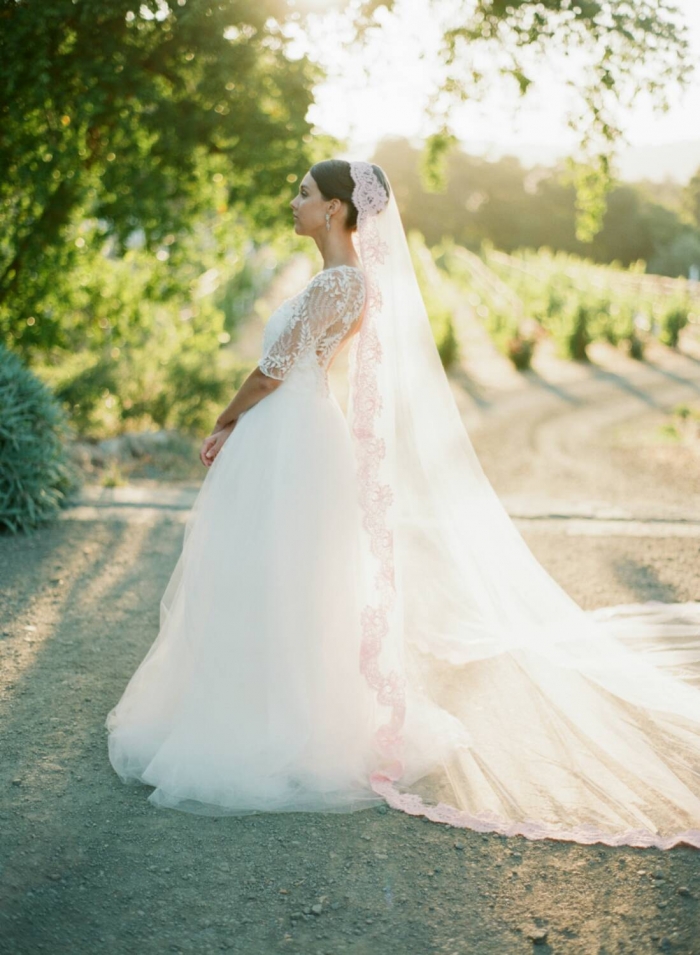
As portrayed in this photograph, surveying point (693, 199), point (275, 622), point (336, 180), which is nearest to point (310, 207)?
point (336, 180)

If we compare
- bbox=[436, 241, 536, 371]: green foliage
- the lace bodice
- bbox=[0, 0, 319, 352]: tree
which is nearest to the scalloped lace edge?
the lace bodice

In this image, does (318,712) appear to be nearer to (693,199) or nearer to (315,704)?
(315,704)

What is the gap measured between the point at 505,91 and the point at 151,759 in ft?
21.9

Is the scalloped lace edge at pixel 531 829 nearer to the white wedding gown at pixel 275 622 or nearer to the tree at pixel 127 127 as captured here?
the white wedding gown at pixel 275 622

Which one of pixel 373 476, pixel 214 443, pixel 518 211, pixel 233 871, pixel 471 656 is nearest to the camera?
pixel 233 871

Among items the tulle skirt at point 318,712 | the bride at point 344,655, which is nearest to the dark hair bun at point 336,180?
the bride at point 344,655

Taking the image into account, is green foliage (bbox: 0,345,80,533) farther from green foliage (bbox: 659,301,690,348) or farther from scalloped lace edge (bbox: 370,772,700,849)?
green foliage (bbox: 659,301,690,348)

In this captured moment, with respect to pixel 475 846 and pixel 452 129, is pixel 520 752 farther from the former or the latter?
pixel 452 129

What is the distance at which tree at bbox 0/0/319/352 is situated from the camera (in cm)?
648

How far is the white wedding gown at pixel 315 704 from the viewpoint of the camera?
2.95 metres

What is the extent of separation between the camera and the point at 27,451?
5.93m

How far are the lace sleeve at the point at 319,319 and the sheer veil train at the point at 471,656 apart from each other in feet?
0.34

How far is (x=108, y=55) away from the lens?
21.8 ft

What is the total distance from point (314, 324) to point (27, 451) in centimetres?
343
